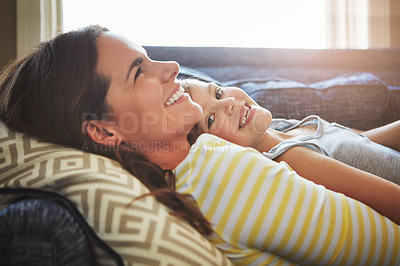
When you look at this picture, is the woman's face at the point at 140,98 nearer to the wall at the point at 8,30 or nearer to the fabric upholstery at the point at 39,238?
the fabric upholstery at the point at 39,238

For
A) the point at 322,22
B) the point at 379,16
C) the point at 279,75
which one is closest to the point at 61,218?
the point at 279,75

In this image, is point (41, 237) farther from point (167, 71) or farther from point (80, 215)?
point (167, 71)

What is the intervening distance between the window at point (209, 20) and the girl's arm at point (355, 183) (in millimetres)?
1909

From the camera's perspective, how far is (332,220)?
72cm

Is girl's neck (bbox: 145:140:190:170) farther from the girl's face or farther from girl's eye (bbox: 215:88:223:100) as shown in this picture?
girl's eye (bbox: 215:88:223:100)

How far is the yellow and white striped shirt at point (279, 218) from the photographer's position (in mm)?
708

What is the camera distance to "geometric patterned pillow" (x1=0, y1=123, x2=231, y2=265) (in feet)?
2.13

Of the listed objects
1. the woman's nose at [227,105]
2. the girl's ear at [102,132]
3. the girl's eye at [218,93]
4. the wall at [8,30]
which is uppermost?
the wall at [8,30]

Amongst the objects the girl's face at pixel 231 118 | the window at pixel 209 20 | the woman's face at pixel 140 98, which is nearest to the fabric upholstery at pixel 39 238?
the woman's face at pixel 140 98

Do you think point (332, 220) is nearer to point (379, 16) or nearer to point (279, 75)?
point (279, 75)

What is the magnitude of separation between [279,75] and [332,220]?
1347mm

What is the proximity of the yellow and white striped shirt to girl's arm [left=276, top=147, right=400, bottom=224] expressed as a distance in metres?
0.06

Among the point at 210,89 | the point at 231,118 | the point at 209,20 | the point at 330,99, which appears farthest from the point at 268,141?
the point at 209,20

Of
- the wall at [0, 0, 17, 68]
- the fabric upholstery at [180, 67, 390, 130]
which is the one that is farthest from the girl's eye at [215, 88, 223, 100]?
the wall at [0, 0, 17, 68]
